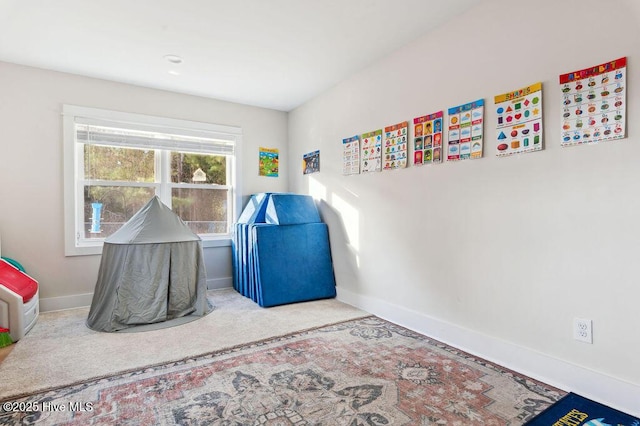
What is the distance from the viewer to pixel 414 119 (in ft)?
9.46

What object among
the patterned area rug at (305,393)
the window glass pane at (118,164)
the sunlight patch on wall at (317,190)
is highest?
the window glass pane at (118,164)

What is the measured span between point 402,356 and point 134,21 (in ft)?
10.3

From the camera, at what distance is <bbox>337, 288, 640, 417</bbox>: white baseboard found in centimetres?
174

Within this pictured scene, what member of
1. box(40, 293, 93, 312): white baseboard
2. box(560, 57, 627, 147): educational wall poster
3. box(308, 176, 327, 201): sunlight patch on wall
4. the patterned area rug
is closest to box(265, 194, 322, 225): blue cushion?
box(308, 176, 327, 201): sunlight patch on wall

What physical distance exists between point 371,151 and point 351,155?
310 millimetres

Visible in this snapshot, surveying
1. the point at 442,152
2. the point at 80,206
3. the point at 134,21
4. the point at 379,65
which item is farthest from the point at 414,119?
Result: the point at 80,206

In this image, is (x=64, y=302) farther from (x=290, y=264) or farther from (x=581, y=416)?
(x=581, y=416)

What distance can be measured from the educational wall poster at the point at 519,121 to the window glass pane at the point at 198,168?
335cm

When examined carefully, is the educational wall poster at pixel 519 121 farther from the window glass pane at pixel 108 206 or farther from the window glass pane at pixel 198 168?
the window glass pane at pixel 108 206

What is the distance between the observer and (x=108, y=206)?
380 centimetres

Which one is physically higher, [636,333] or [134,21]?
[134,21]

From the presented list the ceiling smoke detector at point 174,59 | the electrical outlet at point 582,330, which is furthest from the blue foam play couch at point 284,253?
the electrical outlet at point 582,330

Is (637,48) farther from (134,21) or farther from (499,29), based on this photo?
(134,21)

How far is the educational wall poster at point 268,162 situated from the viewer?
4668mm
